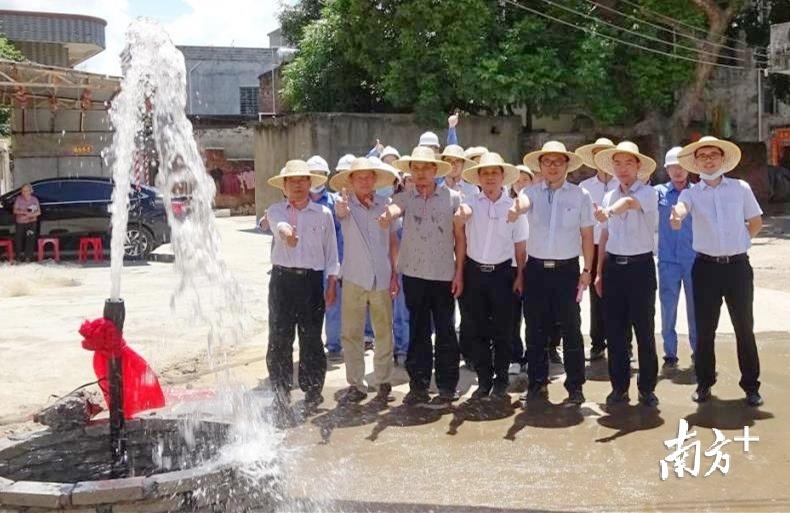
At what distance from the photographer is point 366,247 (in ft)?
21.1

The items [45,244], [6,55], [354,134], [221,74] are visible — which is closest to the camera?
[45,244]

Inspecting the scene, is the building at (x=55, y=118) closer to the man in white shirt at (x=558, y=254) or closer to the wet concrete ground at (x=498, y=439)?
the wet concrete ground at (x=498, y=439)

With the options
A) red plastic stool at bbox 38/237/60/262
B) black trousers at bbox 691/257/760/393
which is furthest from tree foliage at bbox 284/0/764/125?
black trousers at bbox 691/257/760/393

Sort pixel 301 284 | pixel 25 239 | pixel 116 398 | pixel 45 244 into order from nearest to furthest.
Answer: pixel 116 398 < pixel 301 284 < pixel 25 239 < pixel 45 244

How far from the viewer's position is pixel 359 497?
4.60 metres

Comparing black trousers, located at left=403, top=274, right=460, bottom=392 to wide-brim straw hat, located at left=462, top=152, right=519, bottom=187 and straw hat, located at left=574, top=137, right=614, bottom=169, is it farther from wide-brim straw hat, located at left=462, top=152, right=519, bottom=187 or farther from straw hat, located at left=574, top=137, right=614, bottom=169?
straw hat, located at left=574, top=137, right=614, bottom=169

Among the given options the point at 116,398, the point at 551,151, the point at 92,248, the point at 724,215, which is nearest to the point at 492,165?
the point at 551,151

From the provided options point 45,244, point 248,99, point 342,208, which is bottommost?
point 45,244

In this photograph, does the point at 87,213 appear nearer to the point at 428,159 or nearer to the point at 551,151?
the point at 428,159

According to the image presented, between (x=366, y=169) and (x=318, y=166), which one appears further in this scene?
(x=318, y=166)

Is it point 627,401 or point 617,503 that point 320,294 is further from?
point 617,503

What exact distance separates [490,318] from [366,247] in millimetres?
1068

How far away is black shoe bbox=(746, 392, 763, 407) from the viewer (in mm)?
6141

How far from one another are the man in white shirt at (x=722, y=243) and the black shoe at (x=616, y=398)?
2.08 feet
